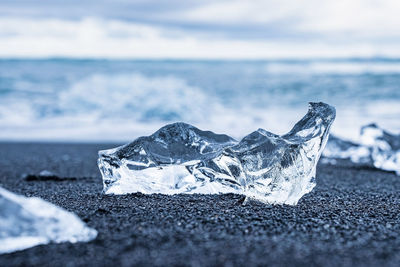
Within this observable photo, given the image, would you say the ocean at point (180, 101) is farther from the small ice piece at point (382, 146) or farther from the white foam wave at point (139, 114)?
the small ice piece at point (382, 146)

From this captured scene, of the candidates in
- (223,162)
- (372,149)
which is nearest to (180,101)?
(372,149)

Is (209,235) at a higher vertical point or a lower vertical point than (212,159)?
lower

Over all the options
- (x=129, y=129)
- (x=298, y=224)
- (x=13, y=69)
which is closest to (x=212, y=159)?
(x=298, y=224)

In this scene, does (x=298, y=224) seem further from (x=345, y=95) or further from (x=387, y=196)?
(x=345, y=95)

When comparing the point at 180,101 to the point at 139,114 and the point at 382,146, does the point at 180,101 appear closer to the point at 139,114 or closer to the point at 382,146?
the point at 139,114

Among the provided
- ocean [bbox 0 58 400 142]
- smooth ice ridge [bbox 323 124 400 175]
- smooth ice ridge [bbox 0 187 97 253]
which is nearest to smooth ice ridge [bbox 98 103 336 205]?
smooth ice ridge [bbox 0 187 97 253]

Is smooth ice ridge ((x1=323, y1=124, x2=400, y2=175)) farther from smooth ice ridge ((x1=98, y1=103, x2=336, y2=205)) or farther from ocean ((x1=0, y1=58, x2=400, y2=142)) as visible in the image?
smooth ice ridge ((x1=98, y1=103, x2=336, y2=205))
